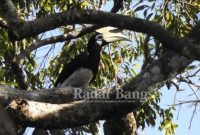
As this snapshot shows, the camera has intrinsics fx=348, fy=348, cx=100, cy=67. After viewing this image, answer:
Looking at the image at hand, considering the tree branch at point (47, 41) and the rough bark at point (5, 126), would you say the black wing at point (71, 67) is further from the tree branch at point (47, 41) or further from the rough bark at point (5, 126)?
the rough bark at point (5, 126)

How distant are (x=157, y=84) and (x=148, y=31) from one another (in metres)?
Result: 0.32

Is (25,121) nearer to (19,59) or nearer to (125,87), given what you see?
(125,87)

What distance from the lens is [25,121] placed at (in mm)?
1618

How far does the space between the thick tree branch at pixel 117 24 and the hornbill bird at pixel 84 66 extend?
2.24 metres

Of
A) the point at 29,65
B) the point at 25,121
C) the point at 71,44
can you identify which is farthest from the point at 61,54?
the point at 25,121

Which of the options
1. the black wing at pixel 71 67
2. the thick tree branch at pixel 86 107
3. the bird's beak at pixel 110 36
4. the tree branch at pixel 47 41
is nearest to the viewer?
the thick tree branch at pixel 86 107

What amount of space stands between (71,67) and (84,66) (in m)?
0.31

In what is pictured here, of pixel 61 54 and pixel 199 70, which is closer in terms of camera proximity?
pixel 199 70

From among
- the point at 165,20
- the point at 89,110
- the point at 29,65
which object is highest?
the point at 165,20

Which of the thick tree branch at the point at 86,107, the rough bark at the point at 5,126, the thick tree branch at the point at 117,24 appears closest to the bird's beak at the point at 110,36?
the thick tree branch at the point at 117,24

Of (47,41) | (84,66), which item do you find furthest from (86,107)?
(84,66)

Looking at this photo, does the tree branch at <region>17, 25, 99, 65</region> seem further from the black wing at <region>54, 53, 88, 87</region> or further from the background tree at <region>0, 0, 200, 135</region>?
the black wing at <region>54, 53, 88, 87</region>

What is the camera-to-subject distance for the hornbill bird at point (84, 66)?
4.51 m

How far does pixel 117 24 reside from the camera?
206 cm
